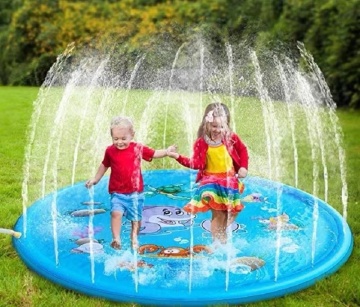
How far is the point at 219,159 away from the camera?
4.28 m

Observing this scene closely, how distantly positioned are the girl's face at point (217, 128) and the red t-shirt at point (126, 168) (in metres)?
0.48

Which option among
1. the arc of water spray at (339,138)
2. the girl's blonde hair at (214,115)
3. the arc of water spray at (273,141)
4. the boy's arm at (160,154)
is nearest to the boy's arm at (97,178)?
the boy's arm at (160,154)

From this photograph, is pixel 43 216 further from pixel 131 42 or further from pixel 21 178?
pixel 131 42

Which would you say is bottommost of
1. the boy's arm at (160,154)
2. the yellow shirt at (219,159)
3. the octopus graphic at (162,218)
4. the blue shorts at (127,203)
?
the octopus graphic at (162,218)

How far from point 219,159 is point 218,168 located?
0.07m

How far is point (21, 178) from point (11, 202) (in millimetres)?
1033

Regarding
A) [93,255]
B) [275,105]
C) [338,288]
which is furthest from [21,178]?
[275,105]

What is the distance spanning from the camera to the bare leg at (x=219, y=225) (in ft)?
14.0

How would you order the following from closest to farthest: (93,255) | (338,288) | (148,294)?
(148,294) < (338,288) < (93,255)

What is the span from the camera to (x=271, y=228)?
14.9ft

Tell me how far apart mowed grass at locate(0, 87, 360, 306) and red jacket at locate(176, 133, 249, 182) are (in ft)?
3.50

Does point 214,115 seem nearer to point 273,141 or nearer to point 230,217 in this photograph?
point 230,217

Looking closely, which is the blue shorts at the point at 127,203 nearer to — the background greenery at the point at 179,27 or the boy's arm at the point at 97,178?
the boy's arm at the point at 97,178

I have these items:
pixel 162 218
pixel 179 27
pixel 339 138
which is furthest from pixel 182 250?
pixel 179 27
